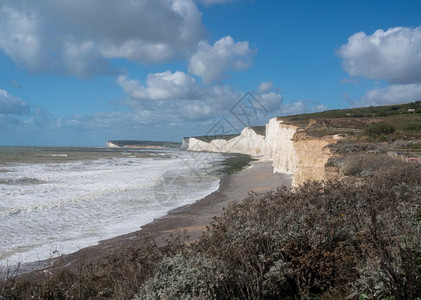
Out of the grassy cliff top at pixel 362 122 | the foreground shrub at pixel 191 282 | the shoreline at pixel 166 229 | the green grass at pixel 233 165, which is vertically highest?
the grassy cliff top at pixel 362 122

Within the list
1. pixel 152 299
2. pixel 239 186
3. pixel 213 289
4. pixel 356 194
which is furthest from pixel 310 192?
pixel 239 186

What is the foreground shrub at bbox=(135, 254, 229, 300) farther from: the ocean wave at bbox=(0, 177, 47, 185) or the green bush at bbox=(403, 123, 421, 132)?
the ocean wave at bbox=(0, 177, 47, 185)

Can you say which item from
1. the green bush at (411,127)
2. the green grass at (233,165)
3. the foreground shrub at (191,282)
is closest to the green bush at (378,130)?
the green bush at (411,127)

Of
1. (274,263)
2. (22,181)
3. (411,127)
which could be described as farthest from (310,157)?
(22,181)

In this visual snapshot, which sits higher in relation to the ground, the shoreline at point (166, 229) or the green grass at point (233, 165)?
the shoreline at point (166, 229)

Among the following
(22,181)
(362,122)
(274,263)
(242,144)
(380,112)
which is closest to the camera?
(274,263)

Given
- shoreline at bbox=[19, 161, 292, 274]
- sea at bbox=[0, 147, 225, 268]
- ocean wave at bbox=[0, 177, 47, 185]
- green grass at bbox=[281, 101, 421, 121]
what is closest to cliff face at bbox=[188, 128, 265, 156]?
green grass at bbox=[281, 101, 421, 121]

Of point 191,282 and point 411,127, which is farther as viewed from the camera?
point 411,127

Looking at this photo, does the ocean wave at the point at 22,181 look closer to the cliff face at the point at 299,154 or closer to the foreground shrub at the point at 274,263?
the cliff face at the point at 299,154

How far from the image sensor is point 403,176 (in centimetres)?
796

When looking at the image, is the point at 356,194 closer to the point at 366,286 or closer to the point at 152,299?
the point at 366,286

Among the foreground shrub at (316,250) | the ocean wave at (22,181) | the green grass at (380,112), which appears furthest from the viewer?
the green grass at (380,112)

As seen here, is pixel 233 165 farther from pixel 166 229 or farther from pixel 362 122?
pixel 166 229

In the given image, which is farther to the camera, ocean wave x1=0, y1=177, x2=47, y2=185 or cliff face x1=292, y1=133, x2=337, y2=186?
ocean wave x1=0, y1=177, x2=47, y2=185
